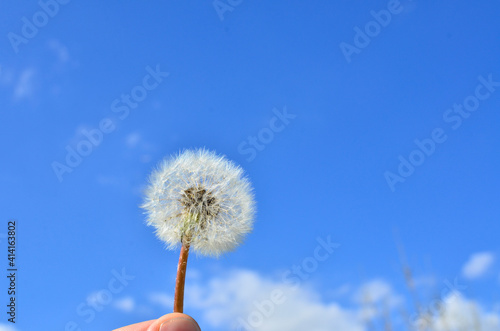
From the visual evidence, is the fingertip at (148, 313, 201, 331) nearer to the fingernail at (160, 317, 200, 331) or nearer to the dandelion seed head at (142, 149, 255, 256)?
the fingernail at (160, 317, 200, 331)

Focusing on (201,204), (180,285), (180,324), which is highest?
(201,204)

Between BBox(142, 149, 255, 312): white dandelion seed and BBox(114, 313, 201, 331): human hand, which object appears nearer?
BBox(114, 313, 201, 331): human hand

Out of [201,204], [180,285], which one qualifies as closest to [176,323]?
[180,285]

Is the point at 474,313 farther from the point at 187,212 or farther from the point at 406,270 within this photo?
the point at 187,212

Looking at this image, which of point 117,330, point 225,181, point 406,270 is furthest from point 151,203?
point 406,270

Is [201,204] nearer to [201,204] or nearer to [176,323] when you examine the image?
[201,204]

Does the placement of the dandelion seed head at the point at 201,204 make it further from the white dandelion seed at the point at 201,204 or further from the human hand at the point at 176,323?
the human hand at the point at 176,323

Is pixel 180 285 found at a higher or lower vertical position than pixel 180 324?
higher

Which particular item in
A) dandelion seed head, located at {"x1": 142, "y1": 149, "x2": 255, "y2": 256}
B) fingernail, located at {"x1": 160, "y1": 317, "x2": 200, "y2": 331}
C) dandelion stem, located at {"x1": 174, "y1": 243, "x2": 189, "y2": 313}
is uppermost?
dandelion seed head, located at {"x1": 142, "y1": 149, "x2": 255, "y2": 256}

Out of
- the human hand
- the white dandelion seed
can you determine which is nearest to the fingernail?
the human hand
